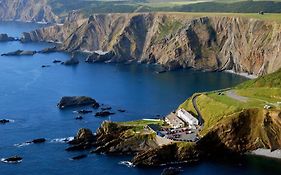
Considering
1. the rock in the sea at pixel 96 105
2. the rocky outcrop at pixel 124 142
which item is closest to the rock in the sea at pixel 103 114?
the rock in the sea at pixel 96 105

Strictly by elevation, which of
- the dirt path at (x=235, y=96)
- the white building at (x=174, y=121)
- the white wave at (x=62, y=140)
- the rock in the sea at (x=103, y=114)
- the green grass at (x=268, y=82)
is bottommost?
the rock in the sea at (x=103, y=114)

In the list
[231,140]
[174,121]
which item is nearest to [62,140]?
[174,121]

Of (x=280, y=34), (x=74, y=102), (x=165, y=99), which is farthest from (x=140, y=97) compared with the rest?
(x=280, y=34)

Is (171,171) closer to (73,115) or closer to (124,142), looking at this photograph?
(124,142)

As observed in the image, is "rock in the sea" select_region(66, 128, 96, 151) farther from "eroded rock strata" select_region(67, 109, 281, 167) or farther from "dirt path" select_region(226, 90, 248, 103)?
"dirt path" select_region(226, 90, 248, 103)

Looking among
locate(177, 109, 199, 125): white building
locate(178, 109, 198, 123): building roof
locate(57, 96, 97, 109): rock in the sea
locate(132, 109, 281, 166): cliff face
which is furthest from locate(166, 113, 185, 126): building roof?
locate(57, 96, 97, 109): rock in the sea

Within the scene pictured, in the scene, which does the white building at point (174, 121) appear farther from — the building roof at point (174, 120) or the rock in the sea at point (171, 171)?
the rock in the sea at point (171, 171)
